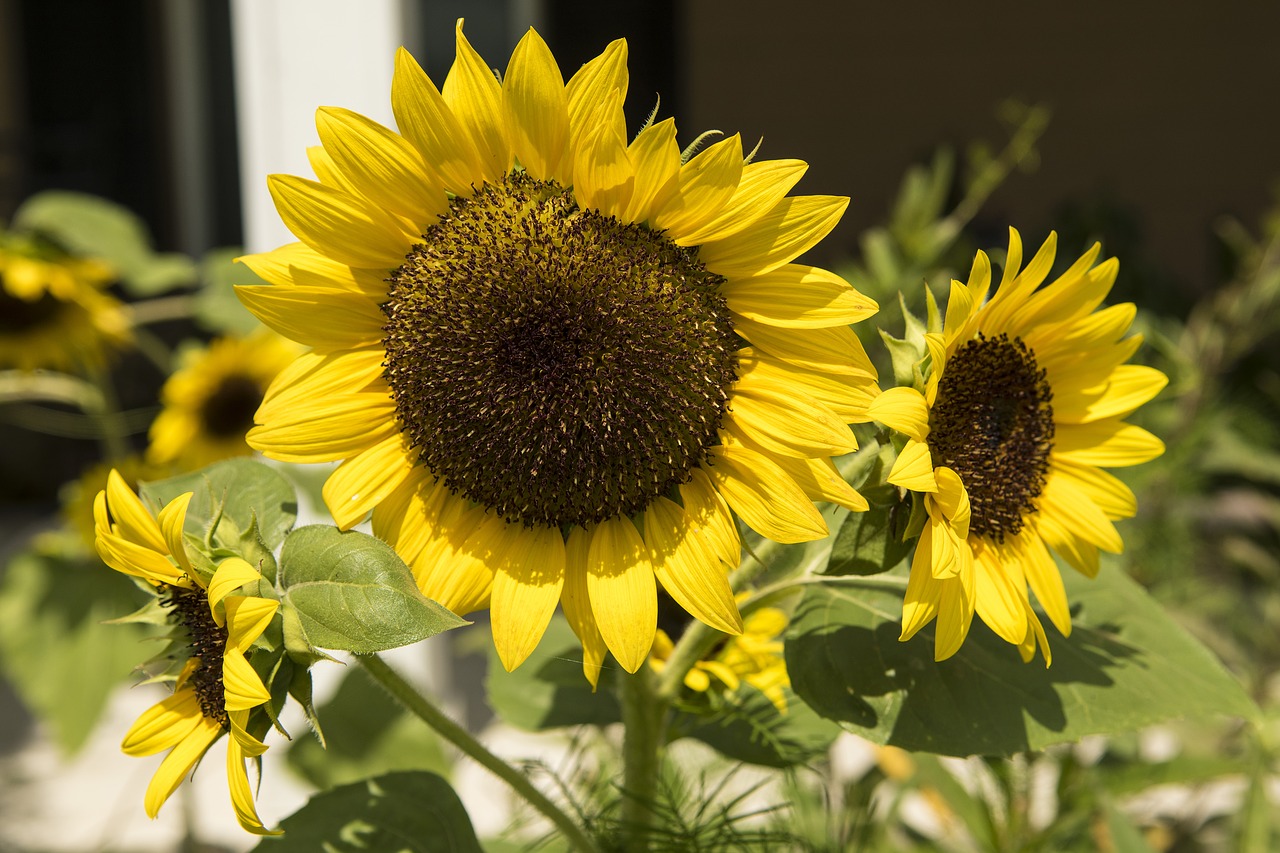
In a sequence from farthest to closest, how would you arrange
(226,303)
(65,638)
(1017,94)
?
(1017,94)
(65,638)
(226,303)

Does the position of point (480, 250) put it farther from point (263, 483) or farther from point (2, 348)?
point (2, 348)

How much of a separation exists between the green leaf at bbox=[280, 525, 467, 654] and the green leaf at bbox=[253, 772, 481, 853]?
135 mm

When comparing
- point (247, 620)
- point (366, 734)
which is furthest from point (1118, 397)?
point (366, 734)

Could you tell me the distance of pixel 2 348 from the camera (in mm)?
1188

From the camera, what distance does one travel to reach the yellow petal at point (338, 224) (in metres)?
0.39

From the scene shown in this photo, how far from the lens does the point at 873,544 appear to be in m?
0.37

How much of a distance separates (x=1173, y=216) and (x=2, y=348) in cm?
321

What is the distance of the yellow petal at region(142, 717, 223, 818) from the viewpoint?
36 cm

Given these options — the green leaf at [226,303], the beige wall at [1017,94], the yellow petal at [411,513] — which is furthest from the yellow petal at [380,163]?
the beige wall at [1017,94]

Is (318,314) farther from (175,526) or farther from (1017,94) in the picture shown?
(1017,94)

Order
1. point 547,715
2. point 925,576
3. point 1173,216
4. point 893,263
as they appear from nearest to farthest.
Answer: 1. point 925,576
2. point 547,715
3. point 893,263
4. point 1173,216

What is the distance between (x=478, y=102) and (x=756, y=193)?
0.11 m

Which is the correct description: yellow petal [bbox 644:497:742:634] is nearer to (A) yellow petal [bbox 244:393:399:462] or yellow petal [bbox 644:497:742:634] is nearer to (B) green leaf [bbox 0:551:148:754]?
(A) yellow petal [bbox 244:393:399:462]

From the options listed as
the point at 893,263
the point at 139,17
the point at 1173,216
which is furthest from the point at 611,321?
the point at 139,17
